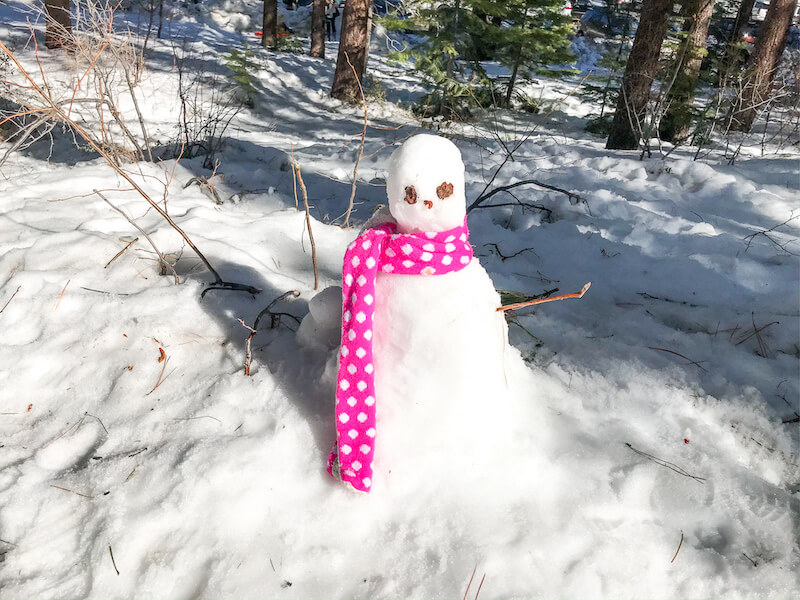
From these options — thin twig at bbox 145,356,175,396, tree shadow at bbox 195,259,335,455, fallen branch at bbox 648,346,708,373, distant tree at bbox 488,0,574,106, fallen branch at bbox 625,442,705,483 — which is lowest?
thin twig at bbox 145,356,175,396

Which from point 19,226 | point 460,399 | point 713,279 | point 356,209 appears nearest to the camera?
point 460,399

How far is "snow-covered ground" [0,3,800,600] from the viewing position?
1.42 meters

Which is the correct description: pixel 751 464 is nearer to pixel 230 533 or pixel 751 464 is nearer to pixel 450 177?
pixel 450 177

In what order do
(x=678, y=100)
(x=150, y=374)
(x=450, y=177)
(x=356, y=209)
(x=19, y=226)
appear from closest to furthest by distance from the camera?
(x=450, y=177)
(x=150, y=374)
(x=19, y=226)
(x=356, y=209)
(x=678, y=100)

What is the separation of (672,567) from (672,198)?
3357mm

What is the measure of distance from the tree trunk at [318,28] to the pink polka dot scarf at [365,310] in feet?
47.1

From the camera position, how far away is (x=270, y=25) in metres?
14.4

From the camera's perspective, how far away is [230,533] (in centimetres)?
148

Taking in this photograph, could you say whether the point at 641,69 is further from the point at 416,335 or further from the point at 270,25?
the point at 270,25

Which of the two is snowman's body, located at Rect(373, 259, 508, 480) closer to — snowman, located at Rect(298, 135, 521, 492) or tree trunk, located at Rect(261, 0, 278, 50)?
snowman, located at Rect(298, 135, 521, 492)

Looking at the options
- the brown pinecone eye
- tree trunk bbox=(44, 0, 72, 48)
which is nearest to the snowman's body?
the brown pinecone eye

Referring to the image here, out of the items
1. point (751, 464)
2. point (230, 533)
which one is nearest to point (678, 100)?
point (751, 464)

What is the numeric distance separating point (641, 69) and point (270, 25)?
1183 cm

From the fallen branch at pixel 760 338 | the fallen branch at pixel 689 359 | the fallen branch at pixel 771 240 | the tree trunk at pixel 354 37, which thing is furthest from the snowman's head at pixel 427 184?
the tree trunk at pixel 354 37
